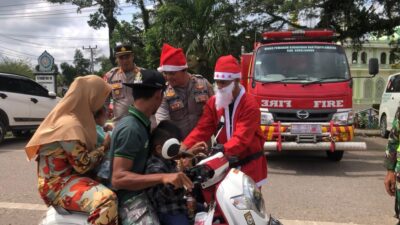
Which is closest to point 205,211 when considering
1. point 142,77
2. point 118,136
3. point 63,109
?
point 118,136

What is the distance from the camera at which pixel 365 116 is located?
16.4m

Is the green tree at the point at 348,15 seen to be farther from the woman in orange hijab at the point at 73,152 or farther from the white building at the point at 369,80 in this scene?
the white building at the point at 369,80

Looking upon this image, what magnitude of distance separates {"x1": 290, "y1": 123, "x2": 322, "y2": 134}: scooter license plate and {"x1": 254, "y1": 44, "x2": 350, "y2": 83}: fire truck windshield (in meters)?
0.81

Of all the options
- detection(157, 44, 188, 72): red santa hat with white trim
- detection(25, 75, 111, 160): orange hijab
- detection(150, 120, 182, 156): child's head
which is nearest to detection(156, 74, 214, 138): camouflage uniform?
detection(157, 44, 188, 72): red santa hat with white trim

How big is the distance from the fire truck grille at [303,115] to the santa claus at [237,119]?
447 cm

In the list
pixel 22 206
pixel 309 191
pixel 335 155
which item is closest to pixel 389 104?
pixel 335 155

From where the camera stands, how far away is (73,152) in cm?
256

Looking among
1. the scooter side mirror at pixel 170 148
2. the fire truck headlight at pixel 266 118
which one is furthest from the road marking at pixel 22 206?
the scooter side mirror at pixel 170 148

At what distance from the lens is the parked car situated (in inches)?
450

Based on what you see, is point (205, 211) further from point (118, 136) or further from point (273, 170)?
point (273, 170)

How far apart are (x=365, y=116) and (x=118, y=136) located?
50.7 ft

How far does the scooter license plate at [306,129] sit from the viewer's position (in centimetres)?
765

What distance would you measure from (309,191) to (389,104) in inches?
275

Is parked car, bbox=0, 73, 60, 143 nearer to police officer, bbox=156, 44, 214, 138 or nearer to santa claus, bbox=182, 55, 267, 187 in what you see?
police officer, bbox=156, 44, 214, 138
